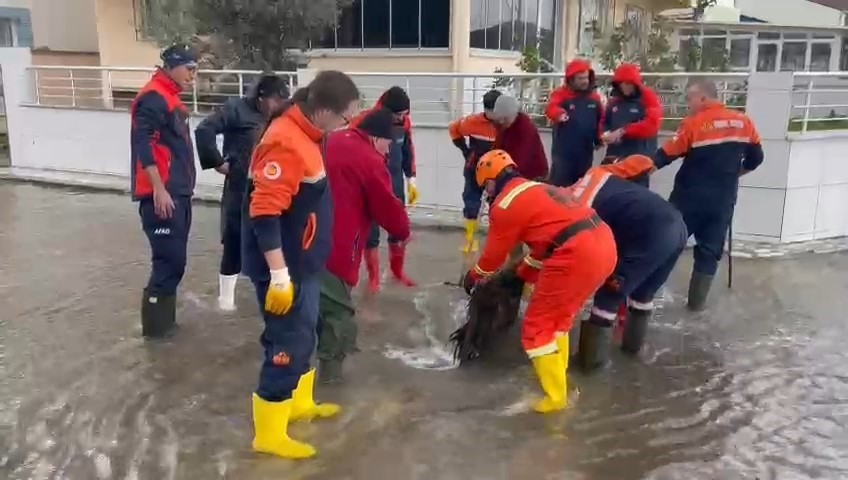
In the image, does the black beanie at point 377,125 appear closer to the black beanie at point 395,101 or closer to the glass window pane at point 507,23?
the black beanie at point 395,101

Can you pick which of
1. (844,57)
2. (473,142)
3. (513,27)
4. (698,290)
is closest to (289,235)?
(698,290)

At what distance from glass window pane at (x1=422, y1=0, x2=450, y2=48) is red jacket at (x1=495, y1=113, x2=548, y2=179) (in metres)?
6.92

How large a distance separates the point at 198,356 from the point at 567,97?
3.99 m

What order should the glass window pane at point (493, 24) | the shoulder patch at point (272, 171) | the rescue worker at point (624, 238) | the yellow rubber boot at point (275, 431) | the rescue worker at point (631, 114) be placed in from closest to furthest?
1. the shoulder patch at point (272, 171)
2. the yellow rubber boot at point (275, 431)
3. the rescue worker at point (624, 238)
4. the rescue worker at point (631, 114)
5. the glass window pane at point (493, 24)

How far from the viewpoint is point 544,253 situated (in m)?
4.07

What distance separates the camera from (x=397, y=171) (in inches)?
262

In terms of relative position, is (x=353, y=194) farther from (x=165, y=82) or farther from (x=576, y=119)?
(x=576, y=119)

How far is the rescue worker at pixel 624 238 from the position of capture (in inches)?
172

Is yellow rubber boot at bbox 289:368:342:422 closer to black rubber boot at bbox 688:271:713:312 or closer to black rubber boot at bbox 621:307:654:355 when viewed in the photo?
black rubber boot at bbox 621:307:654:355

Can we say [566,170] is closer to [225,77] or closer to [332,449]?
[332,449]

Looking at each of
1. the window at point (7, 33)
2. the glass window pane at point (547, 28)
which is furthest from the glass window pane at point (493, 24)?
the window at point (7, 33)

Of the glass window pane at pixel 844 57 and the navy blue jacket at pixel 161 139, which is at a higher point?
the glass window pane at pixel 844 57

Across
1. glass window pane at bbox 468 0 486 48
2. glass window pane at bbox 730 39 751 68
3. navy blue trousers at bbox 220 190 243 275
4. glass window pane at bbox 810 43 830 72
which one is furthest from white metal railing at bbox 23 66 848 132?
glass window pane at bbox 810 43 830 72

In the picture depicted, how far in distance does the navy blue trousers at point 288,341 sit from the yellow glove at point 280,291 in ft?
0.62
